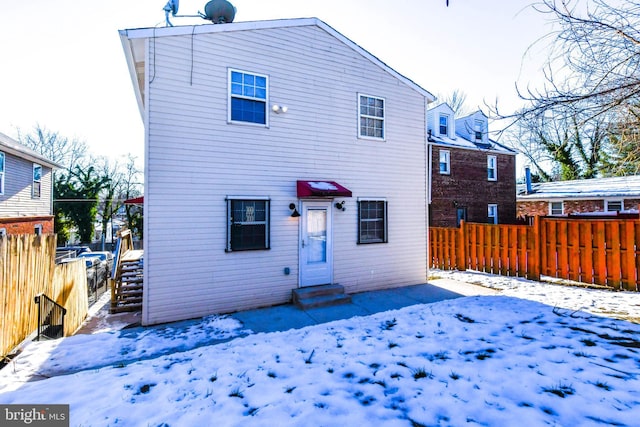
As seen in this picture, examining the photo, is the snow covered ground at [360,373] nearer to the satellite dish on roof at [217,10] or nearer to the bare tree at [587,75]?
the bare tree at [587,75]

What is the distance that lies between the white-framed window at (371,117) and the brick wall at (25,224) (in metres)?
16.0

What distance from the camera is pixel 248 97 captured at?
23.2 ft

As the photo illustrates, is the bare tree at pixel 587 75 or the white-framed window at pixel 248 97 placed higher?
the white-framed window at pixel 248 97

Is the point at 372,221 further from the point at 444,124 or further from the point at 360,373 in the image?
the point at 444,124

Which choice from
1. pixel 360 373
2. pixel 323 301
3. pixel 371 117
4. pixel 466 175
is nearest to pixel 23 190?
pixel 323 301

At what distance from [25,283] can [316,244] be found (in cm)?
563

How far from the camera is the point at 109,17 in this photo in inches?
272

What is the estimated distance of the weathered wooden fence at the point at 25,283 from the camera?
471 cm

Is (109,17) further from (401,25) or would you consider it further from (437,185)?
(437,185)

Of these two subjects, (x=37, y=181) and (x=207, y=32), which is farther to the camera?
(x=37, y=181)

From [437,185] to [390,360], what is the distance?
49.5 ft

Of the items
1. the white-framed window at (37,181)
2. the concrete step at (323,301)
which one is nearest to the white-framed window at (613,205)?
the concrete step at (323,301)

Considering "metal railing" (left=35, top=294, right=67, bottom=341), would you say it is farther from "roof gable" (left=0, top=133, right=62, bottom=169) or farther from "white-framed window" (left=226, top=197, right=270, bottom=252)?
"roof gable" (left=0, top=133, right=62, bottom=169)

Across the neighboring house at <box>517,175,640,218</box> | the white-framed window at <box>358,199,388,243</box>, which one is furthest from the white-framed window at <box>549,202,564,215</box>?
the white-framed window at <box>358,199,388,243</box>
